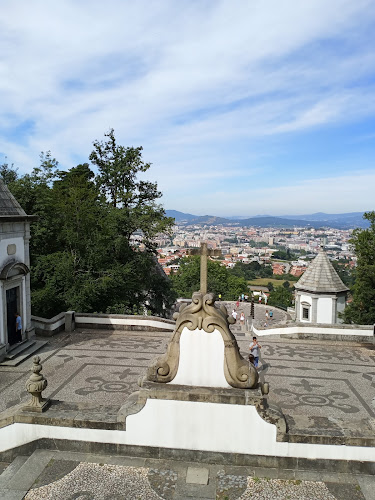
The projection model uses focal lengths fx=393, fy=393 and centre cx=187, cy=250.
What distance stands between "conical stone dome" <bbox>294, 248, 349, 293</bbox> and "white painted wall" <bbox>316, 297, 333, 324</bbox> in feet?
2.20

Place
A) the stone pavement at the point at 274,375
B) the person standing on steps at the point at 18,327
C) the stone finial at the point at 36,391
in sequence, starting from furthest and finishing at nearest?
the person standing on steps at the point at 18,327
the stone pavement at the point at 274,375
the stone finial at the point at 36,391

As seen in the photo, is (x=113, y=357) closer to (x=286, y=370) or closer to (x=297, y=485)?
(x=286, y=370)

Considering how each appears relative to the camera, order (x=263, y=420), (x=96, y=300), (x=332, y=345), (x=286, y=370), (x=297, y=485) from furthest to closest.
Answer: (x=96, y=300), (x=332, y=345), (x=286, y=370), (x=263, y=420), (x=297, y=485)

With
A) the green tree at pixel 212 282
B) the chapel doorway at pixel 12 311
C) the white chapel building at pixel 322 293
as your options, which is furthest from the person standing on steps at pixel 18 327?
the green tree at pixel 212 282

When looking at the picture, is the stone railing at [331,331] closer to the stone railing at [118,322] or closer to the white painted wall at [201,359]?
the stone railing at [118,322]

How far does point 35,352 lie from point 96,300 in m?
5.88

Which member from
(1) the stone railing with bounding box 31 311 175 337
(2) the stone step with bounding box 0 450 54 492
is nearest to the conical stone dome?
(1) the stone railing with bounding box 31 311 175 337

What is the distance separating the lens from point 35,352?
13.0m

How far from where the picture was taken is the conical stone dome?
25.2 metres

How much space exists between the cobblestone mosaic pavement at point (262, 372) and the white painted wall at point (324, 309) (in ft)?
35.7

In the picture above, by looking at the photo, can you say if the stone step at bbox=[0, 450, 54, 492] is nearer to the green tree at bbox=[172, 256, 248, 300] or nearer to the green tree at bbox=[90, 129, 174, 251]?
the green tree at bbox=[90, 129, 174, 251]

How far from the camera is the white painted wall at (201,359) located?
22.5ft

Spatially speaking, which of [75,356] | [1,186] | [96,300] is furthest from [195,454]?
[96,300]

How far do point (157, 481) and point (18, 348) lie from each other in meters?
8.49
